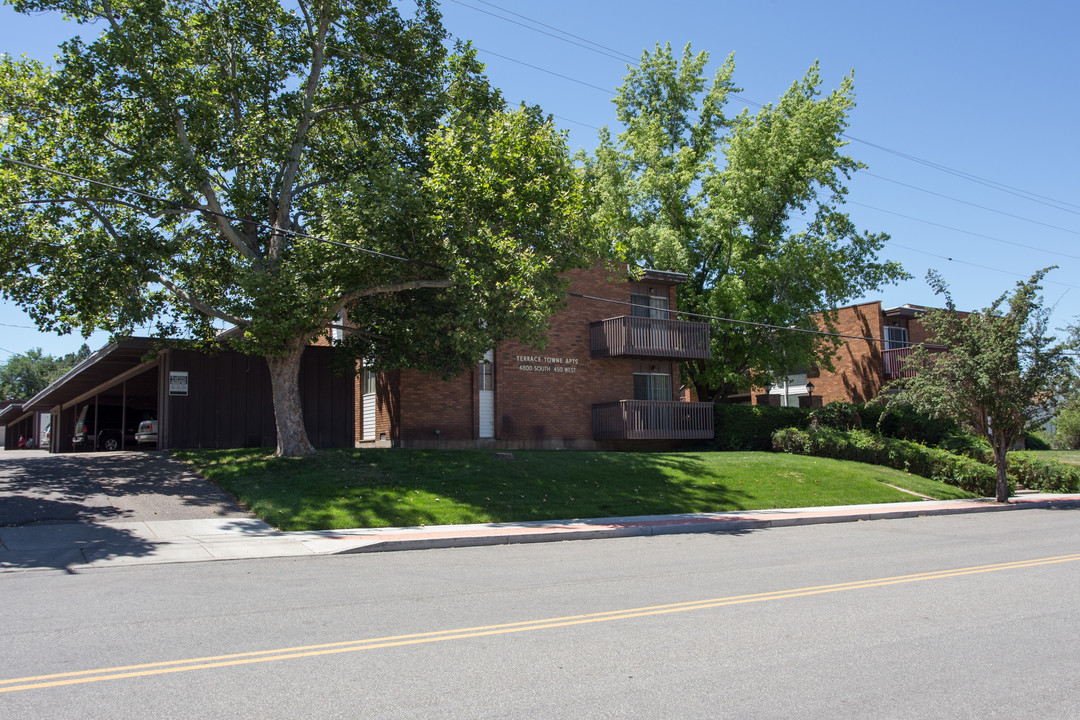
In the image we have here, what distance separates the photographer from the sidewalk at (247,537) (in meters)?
10.5

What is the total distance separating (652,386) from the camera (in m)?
28.4

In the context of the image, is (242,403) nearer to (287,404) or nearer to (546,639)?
(287,404)

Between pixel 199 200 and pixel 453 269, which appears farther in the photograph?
pixel 199 200

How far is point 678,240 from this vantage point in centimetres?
3108

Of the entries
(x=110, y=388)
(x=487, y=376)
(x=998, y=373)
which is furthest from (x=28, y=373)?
(x=998, y=373)

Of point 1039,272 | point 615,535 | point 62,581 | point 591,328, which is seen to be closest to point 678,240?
point 591,328

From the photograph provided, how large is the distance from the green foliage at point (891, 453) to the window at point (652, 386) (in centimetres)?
424

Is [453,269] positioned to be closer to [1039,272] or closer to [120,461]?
[120,461]

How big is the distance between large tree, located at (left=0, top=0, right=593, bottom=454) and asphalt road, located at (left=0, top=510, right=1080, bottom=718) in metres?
7.28

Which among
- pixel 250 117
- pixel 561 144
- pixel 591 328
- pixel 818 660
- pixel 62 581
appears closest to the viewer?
pixel 818 660

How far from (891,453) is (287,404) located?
1824 centimetres

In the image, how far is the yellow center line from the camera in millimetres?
5080

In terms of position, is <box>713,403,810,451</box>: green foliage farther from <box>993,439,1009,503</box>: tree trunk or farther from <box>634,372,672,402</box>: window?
<box>993,439,1009,503</box>: tree trunk

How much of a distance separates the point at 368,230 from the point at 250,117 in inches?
192
